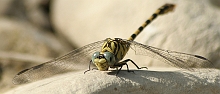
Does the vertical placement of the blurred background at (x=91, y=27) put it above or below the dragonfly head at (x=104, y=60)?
above

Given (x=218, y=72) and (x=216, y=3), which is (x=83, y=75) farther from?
(x=216, y=3)

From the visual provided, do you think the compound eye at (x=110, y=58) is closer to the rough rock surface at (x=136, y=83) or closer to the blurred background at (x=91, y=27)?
the rough rock surface at (x=136, y=83)

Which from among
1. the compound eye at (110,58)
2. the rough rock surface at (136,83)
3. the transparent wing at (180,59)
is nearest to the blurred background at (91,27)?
the transparent wing at (180,59)

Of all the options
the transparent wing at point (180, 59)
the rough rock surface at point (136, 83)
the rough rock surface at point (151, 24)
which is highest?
the rough rock surface at point (151, 24)

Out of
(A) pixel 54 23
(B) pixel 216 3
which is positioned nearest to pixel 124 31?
(B) pixel 216 3

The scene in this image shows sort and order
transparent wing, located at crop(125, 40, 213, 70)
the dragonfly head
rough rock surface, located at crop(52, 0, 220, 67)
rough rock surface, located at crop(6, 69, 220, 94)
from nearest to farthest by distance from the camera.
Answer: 1. rough rock surface, located at crop(6, 69, 220, 94)
2. the dragonfly head
3. transparent wing, located at crop(125, 40, 213, 70)
4. rough rock surface, located at crop(52, 0, 220, 67)

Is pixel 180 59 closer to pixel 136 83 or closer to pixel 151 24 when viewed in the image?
pixel 136 83

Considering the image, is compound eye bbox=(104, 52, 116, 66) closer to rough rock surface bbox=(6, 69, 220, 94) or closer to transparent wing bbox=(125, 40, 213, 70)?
rough rock surface bbox=(6, 69, 220, 94)

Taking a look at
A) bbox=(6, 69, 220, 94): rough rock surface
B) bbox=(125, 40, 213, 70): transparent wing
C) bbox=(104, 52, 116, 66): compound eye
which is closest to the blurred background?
bbox=(125, 40, 213, 70): transparent wing
